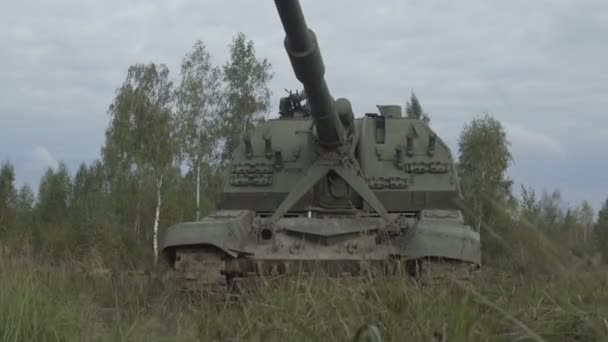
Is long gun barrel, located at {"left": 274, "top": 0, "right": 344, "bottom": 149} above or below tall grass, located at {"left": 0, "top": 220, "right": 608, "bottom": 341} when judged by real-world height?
above

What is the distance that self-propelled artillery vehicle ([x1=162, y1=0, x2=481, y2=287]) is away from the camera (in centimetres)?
766

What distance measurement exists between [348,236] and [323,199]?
1.41m

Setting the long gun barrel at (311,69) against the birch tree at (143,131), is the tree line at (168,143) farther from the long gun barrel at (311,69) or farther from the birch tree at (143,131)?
the long gun barrel at (311,69)

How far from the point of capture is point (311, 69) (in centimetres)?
775

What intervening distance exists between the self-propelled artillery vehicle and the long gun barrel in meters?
0.01

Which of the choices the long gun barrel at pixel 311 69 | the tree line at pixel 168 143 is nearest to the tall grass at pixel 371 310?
the long gun barrel at pixel 311 69

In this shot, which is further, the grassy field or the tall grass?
the grassy field

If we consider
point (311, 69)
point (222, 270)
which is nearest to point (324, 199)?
point (222, 270)

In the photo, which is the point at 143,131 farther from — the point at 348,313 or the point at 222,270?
the point at 348,313

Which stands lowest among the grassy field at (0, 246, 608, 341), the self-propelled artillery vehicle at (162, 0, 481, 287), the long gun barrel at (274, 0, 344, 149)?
the grassy field at (0, 246, 608, 341)

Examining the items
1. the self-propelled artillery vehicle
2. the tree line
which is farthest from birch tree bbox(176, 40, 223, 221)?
the self-propelled artillery vehicle

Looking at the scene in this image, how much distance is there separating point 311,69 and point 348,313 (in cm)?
370

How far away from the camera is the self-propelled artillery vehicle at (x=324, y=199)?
7664 millimetres

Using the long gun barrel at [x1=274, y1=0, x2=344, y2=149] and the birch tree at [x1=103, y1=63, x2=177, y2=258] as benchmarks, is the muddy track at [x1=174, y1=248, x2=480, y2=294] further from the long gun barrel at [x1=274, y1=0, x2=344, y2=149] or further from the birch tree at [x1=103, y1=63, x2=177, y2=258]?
the birch tree at [x1=103, y1=63, x2=177, y2=258]
